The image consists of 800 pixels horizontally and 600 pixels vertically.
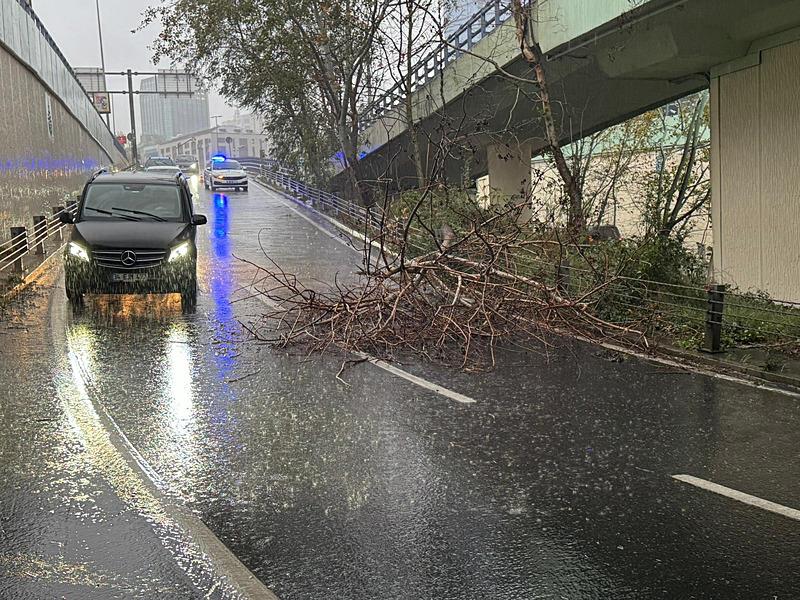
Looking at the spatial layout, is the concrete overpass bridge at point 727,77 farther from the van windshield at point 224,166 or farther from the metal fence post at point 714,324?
the van windshield at point 224,166

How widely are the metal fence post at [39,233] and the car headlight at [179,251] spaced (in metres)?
7.91

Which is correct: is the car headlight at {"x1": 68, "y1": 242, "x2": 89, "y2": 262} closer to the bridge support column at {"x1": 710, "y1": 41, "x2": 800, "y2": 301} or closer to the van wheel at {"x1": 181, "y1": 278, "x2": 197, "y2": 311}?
the van wheel at {"x1": 181, "y1": 278, "x2": 197, "y2": 311}

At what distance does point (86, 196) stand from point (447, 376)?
8639 mm

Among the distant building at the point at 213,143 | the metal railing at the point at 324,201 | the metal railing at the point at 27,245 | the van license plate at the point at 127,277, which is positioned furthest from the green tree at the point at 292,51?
the distant building at the point at 213,143

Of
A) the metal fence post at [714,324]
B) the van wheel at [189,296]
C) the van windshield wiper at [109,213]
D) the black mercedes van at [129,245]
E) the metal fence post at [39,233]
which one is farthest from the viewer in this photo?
the metal fence post at [39,233]

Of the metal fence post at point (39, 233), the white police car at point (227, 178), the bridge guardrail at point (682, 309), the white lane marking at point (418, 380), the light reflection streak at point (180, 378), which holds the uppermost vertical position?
the white police car at point (227, 178)

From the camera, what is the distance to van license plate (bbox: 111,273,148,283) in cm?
1397

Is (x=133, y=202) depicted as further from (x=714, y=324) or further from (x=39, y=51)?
(x=39, y=51)

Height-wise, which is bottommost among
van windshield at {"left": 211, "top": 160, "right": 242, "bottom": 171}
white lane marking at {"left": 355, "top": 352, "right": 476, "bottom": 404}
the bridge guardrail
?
white lane marking at {"left": 355, "top": 352, "right": 476, "bottom": 404}

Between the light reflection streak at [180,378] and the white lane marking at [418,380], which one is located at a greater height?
the light reflection streak at [180,378]

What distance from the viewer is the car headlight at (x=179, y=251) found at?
14289 millimetres

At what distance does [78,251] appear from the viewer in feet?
46.1

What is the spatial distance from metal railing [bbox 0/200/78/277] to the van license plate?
5.34ft

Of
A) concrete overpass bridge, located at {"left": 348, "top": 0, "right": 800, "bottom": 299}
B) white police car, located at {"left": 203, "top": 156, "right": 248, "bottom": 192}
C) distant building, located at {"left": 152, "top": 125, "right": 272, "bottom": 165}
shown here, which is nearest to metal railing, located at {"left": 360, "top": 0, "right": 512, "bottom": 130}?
concrete overpass bridge, located at {"left": 348, "top": 0, "right": 800, "bottom": 299}
